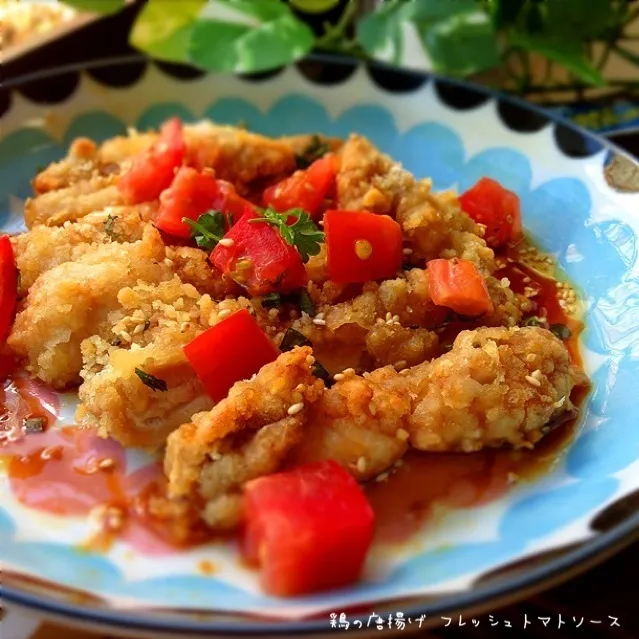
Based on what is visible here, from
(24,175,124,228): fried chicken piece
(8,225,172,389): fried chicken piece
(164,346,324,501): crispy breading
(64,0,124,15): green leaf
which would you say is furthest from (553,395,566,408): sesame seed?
(64,0,124,15): green leaf

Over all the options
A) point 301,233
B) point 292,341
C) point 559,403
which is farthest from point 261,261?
point 559,403

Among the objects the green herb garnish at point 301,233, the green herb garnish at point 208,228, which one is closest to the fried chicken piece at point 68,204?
the green herb garnish at point 208,228

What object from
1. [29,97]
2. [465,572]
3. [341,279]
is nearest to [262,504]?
[465,572]

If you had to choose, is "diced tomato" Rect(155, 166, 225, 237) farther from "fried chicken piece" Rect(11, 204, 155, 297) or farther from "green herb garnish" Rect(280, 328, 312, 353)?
"green herb garnish" Rect(280, 328, 312, 353)

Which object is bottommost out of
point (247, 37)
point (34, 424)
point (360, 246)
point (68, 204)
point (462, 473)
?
point (34, 424)

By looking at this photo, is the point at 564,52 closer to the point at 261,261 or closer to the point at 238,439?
the point at 261,261

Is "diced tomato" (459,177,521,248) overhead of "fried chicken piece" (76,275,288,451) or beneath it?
overhead
